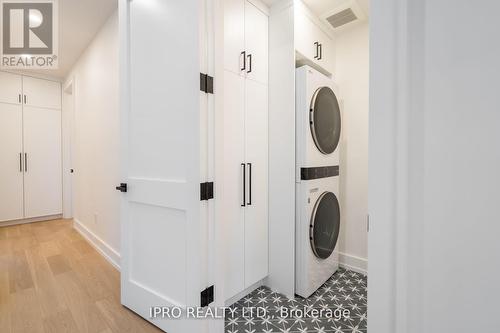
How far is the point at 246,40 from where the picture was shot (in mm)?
1765

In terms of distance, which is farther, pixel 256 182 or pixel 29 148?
pixel 29 148

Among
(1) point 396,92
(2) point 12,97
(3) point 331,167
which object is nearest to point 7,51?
(2) point 12,97

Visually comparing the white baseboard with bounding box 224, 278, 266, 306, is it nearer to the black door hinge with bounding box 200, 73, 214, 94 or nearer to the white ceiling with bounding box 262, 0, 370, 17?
the black door hinge with bounding box 200, 73, 214, 94

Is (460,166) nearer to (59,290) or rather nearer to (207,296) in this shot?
(207,296)

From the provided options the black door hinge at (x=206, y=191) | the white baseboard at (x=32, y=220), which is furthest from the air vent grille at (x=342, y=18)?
the white baseboard at (x=32, y=220)

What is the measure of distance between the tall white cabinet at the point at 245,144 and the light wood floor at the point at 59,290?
28.8 inches

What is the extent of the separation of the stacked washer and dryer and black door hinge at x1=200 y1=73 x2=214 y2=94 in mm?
755

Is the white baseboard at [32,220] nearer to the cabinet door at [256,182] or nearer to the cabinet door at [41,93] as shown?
the cabinet door at [41,93]

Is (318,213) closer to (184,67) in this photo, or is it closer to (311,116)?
(311,116)

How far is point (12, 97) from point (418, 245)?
5197 mm

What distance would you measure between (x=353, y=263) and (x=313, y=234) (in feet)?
2.71

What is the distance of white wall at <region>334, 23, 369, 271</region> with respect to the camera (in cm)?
228

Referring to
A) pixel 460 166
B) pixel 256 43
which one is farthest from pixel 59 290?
pixel 460 166

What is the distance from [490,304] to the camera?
21.8 inches
